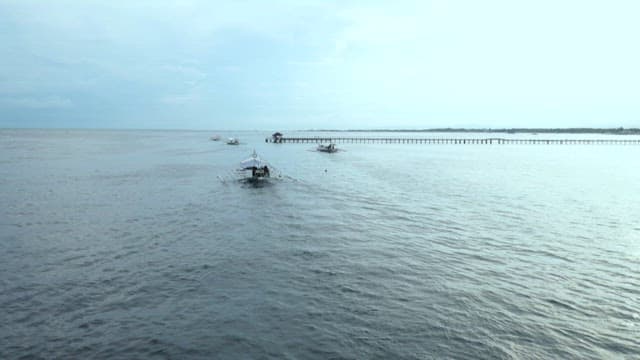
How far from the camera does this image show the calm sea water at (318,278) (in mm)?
14508

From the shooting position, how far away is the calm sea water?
14.5 meters

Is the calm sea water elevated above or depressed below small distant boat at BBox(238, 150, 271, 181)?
below

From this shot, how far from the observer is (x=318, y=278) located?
66.5ft

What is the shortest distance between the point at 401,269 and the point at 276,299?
685cm

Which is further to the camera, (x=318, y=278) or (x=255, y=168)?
(x=255, y=168)

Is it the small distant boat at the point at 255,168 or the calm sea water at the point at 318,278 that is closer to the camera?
the calm sea water at the point at 318,278

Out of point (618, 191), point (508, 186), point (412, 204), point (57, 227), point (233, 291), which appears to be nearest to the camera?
point (233, 291)

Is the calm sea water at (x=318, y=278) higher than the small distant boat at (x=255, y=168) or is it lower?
lower

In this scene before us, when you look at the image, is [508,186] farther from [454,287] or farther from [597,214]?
[454,287]

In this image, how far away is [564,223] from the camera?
1266 inches

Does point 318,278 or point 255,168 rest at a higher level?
point 255,168

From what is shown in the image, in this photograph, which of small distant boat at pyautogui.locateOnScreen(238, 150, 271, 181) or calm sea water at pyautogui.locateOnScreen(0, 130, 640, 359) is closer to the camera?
calm sea water at pyautogui.locateOnScreen(0, 130, 640, 359)

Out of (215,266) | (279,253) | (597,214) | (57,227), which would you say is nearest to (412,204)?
(597,214)

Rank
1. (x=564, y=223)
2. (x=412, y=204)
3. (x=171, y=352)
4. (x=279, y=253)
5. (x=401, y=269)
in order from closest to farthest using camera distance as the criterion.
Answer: (x=171, y=352), (x=401, y=269), (x=279, y=253), (x=564, y=223), (x=412, y=204)
